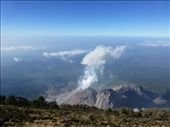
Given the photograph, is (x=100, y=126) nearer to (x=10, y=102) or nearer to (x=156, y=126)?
(x=156, y=126)

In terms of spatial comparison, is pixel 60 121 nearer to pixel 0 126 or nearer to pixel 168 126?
pixel 0 126

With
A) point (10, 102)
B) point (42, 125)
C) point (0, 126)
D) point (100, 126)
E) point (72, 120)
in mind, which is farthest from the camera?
point (10, 102)

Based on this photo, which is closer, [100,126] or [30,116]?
[100,126]

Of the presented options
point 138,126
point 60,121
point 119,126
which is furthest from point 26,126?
point 138,126

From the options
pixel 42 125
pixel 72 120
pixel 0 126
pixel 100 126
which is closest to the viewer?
pixel 0 126

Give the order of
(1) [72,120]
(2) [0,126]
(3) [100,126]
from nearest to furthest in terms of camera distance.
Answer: (2) [0,126] → (3) [100,126] → (1) [72,120]

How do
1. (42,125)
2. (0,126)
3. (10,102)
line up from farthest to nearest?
1. (10,102)
2. (42,125)
3. (0,126)

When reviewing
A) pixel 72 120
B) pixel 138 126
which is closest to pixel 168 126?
pixel 138 126

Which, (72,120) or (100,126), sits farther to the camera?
(72,120)
